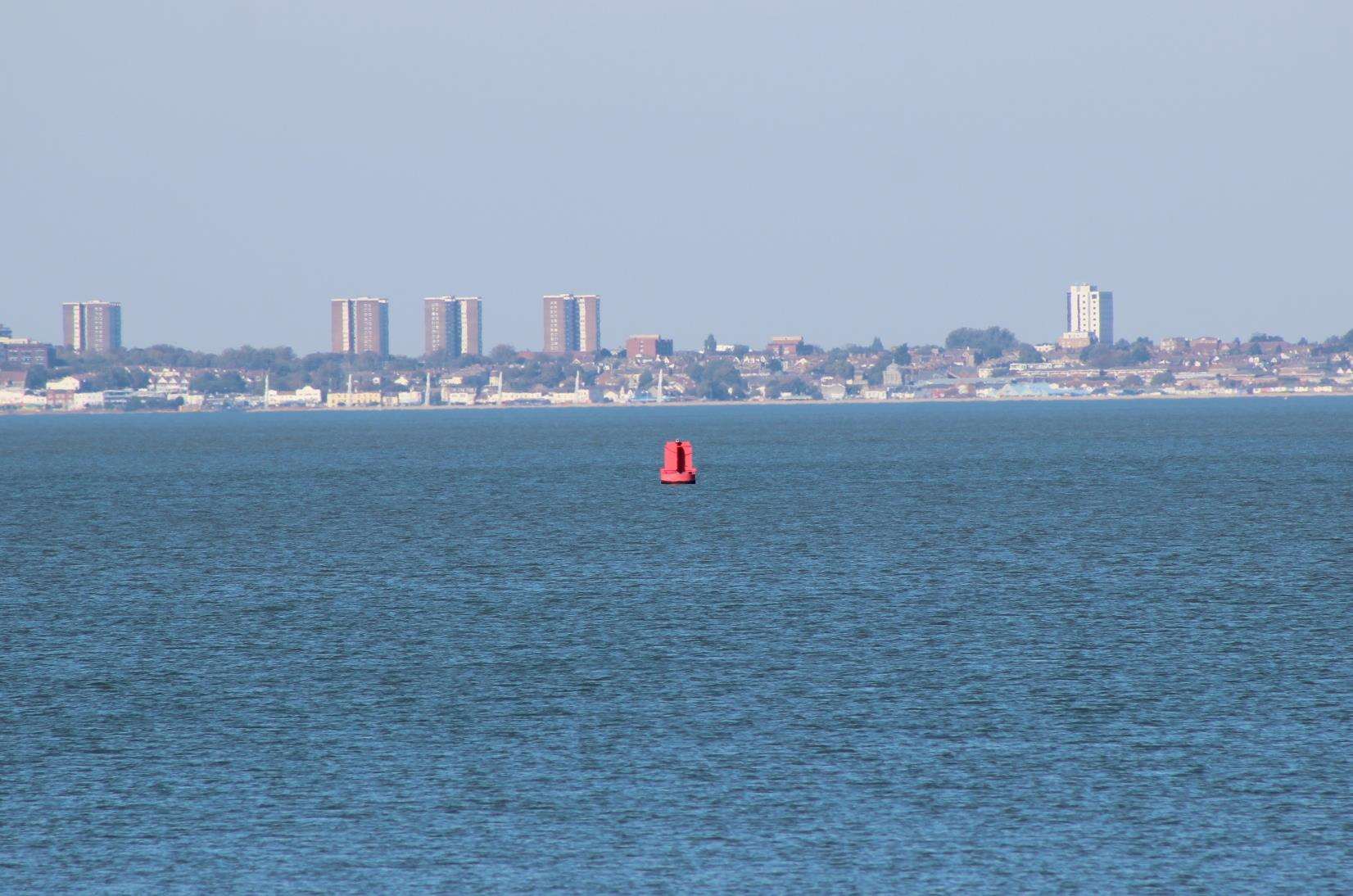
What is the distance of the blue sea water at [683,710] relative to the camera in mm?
22750

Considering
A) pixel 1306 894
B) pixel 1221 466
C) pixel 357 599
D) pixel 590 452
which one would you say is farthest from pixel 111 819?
pixel 590 452

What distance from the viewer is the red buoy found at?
115 m

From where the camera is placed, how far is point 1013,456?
507 ft

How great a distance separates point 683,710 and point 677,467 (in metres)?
85.2

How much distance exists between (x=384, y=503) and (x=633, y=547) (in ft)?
108

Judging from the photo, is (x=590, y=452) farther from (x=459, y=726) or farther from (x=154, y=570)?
(x=459, y=726)

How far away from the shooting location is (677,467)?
4628 inches

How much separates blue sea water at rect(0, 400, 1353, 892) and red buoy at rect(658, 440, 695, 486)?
39124 millimetres

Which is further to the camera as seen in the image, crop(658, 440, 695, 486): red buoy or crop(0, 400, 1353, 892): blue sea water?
crop(658, 440, 695, 486): red buoy

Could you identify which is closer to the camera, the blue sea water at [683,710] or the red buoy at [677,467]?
the blue sea water at [683,710]

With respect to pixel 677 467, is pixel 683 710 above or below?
above

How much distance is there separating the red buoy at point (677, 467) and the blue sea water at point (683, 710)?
39124 mm

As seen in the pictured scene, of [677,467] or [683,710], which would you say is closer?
[683,710]

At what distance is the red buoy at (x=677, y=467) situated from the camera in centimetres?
11501
